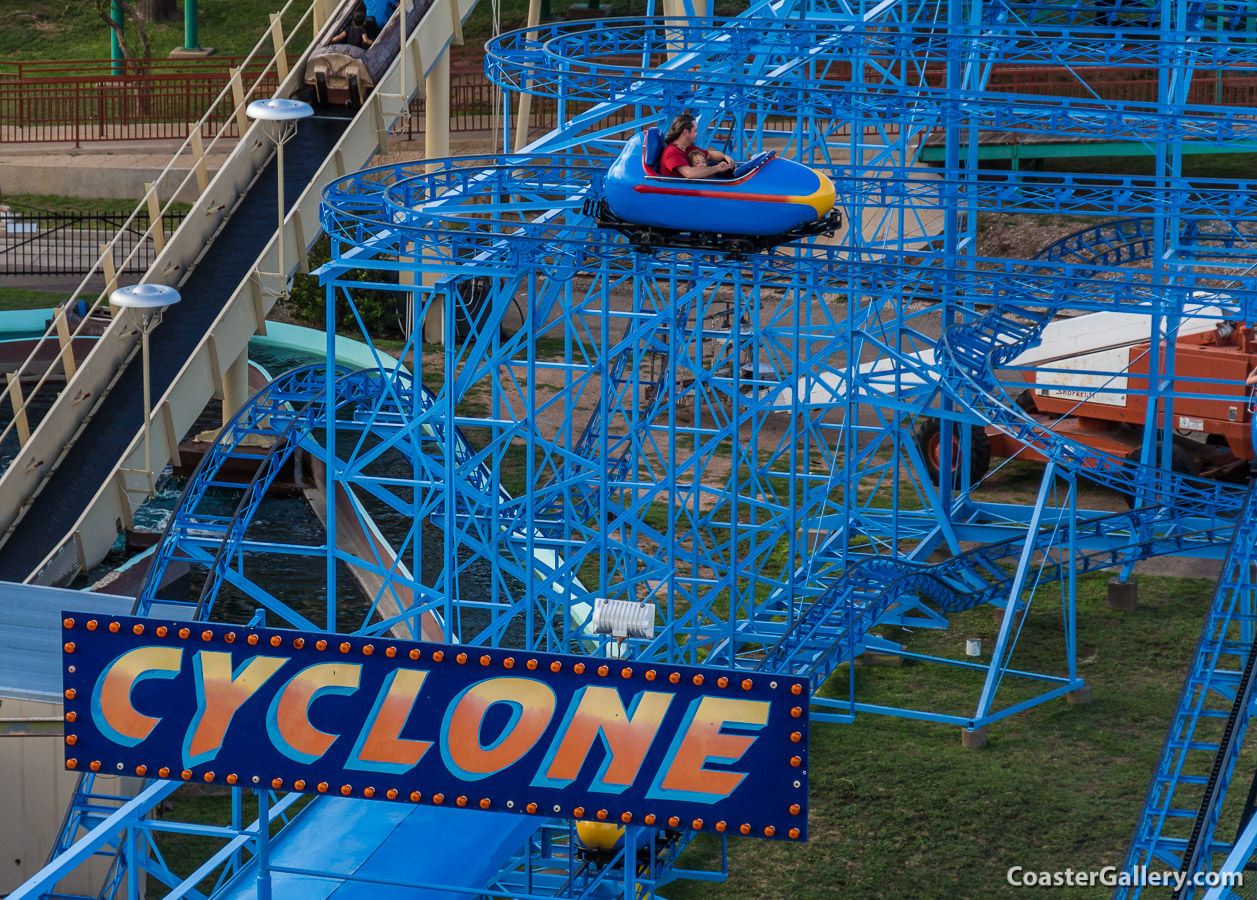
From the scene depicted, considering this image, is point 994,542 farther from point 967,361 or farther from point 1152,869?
point 1152,869

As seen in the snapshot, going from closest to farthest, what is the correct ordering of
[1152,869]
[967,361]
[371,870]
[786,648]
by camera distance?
[371,870] → [1152,869] → [786,648] → [967,361]

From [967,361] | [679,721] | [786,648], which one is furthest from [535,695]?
[967,361]

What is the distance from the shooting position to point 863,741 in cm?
1725

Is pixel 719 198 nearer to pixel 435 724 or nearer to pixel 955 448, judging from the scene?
pixel 435 724

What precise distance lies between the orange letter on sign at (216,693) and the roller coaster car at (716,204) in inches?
219

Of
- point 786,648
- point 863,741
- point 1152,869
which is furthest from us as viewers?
point 863,741

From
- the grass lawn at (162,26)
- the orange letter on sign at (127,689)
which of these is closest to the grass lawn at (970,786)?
the orange letter on sign at (127,689)

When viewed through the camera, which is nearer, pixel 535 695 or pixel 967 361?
pixel 535 695

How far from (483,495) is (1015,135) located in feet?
67.5

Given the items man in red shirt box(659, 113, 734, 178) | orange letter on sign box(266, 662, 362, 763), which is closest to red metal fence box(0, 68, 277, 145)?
man in red shirt box(659, 113, 734, 178)

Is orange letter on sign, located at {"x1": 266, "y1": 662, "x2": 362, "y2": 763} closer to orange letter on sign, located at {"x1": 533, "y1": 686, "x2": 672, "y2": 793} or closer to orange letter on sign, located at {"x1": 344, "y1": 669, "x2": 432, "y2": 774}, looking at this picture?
orange letter on sign, located at {"x1": 344, "y1": 669, "x2": 432, "y2": 774}

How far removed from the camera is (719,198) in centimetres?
1456

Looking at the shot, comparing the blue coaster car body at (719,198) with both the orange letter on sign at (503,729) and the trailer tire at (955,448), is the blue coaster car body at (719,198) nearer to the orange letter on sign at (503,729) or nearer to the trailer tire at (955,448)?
the orange letter on sign at (503,729)

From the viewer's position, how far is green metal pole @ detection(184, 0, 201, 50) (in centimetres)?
4310
